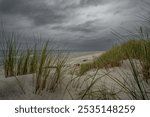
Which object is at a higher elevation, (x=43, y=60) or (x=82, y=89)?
(x=43, y=60)

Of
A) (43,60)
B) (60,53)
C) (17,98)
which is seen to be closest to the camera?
(17,98)

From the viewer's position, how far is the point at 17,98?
83.4 inches

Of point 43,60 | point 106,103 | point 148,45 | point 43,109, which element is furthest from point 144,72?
point 43,109

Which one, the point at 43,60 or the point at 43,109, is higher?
the point at 43,60

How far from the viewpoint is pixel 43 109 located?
1887mm

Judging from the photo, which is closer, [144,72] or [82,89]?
[82,89]

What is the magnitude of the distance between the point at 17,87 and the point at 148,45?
155cm

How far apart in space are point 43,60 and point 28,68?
15.7 inches

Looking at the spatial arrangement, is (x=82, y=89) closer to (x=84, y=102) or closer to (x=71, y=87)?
(x=71, y=87)


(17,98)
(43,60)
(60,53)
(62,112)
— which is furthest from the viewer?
(60,53)

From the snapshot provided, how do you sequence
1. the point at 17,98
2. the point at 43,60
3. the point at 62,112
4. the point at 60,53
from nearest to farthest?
the point at 62,112 → the point at 17,98 → the point at 43,60 → the point at 60,53

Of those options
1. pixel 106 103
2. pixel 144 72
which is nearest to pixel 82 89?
pixel 106 103

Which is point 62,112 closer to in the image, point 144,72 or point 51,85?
point 51,85

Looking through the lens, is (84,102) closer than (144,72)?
Yes
